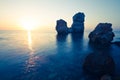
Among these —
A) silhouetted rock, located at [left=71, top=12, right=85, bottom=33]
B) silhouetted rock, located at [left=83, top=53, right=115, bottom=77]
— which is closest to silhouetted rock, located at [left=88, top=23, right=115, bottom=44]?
silhouetted rock, located at [left=83, top=53, right=115, bottom=77]

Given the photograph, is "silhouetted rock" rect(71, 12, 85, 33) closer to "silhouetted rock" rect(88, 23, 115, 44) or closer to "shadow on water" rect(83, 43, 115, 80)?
"silhouetted rock" rect(88, 23, 115, 44)

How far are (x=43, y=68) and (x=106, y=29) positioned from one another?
48.5 meters

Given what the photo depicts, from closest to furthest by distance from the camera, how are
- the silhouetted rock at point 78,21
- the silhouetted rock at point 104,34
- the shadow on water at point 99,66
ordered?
1. the shadow on water at point 99,66
2. the silhouetted rock at point 104,34
3. the silhouetted rock at point 78,21

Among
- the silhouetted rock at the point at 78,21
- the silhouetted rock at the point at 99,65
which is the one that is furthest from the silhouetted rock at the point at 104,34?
the silhouetted rock at the point at 78,21

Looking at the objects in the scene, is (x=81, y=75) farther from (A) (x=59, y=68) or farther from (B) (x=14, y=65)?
(B) (x=14, y=65)

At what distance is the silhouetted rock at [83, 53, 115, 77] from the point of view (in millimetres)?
31141

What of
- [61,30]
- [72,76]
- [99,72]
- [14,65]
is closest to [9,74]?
[14,65]

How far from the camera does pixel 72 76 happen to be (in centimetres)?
3062

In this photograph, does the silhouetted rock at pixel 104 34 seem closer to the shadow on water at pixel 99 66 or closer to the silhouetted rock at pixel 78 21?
the shadow on water at pixel 99 66

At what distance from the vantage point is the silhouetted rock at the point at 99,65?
102 feet

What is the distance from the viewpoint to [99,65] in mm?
31328

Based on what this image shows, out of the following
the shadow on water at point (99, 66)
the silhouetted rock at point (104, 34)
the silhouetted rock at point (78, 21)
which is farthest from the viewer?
the silhouetted rock at point (78, 21)

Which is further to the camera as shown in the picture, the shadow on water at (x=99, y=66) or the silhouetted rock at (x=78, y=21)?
the silhouetted rock at (x=78, y=21)

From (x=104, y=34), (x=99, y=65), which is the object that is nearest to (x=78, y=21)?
(x=104, y=34)
